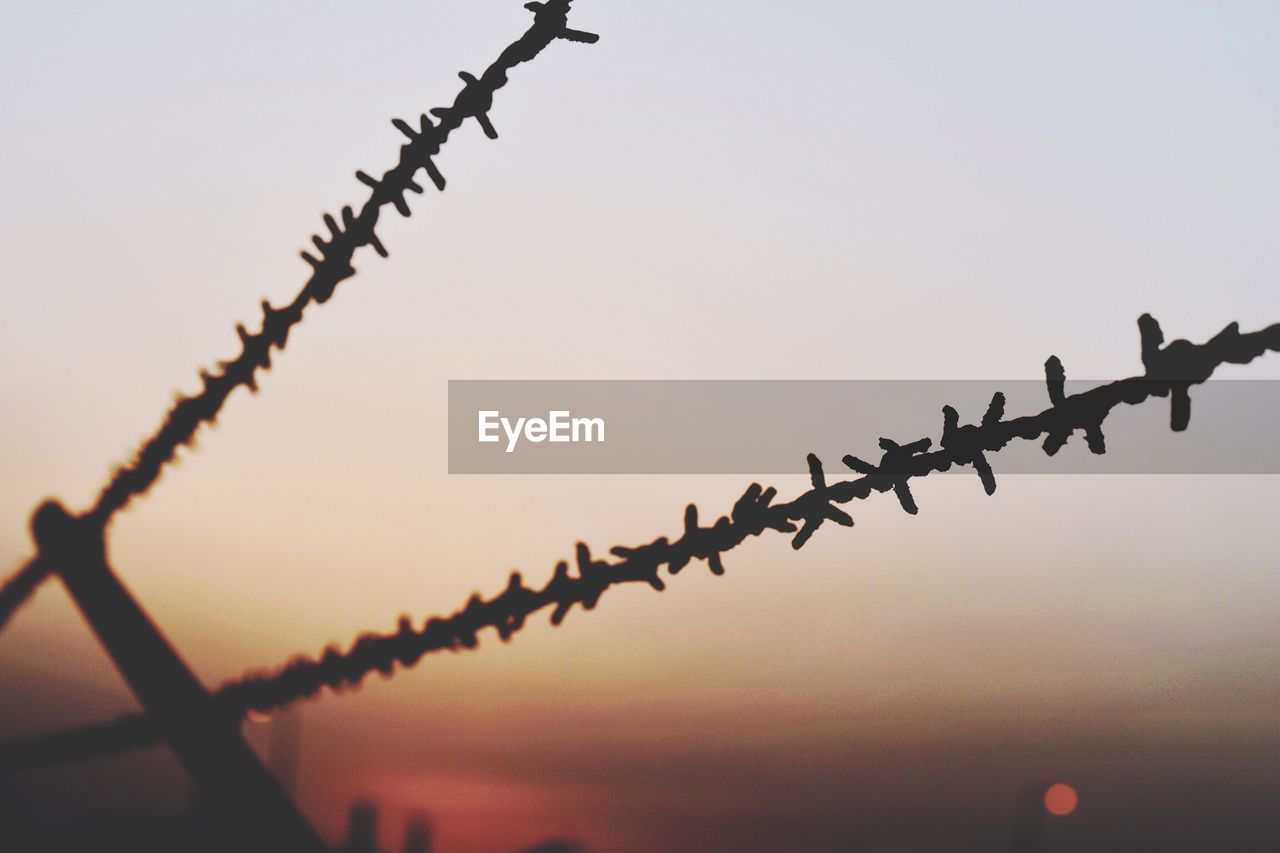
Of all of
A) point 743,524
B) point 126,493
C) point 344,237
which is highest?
point 344,237

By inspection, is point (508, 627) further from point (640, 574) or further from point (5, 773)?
point (5, 773)

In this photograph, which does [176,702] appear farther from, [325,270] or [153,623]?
[325,270]

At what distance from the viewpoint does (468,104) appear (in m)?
2.58

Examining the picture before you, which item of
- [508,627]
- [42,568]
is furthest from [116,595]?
[508,627]

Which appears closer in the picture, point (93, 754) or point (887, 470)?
point (887, 470)

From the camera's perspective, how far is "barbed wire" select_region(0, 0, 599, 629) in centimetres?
246

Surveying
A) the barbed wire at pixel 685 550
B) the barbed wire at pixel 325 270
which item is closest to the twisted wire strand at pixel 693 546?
the barbed wire at pixel 685 550

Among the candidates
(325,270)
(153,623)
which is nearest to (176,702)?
(153,623)

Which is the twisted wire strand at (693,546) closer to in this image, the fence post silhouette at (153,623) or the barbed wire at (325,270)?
the fence post silhouette at (153,623)

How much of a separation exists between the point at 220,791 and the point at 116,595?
2.10ft

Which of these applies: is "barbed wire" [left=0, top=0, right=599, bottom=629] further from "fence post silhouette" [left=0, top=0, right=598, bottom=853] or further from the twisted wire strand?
the twisted wire strand

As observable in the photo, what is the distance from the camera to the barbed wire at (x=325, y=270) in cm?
246

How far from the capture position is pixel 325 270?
2.68 meters

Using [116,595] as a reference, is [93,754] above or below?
below
